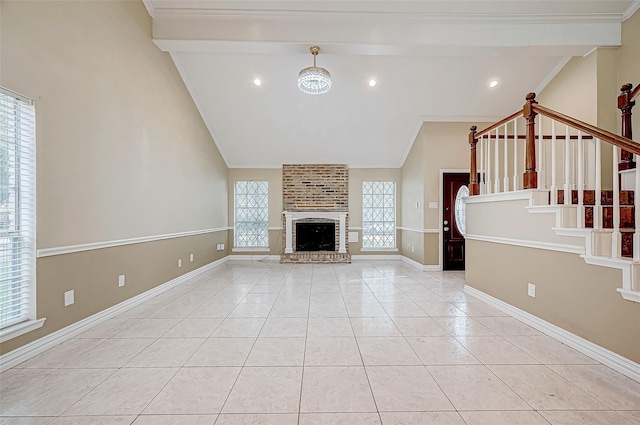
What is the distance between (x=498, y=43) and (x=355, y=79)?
2.08 meters

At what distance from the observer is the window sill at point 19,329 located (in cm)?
207

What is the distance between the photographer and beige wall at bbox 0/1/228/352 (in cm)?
236

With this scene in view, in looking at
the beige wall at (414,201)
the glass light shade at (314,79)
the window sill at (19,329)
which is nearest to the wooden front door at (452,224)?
the beige wall at (414,201)

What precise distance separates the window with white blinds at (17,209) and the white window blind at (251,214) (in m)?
5.03

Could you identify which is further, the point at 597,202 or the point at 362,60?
the point at 362,60

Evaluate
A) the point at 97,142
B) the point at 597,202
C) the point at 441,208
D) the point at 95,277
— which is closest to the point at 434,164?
the point at 441,208

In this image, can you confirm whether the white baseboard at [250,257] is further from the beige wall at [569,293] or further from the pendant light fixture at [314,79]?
the beige wall at [569,293]

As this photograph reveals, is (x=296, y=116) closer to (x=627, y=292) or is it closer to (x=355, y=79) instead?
(x=355, y=79)

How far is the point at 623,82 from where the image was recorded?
374cm

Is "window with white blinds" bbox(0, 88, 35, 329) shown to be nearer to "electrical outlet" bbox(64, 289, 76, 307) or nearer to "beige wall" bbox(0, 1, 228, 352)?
"beige wall" bbox(0, 1, 228, 352)

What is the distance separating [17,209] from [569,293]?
469cm

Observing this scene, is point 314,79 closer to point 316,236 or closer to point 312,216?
point 312,216

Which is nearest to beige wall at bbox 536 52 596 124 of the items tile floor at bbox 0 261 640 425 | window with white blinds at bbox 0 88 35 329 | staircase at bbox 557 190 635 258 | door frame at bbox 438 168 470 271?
staircase at bbox 557 190 635 258

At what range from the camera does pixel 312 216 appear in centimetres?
700
